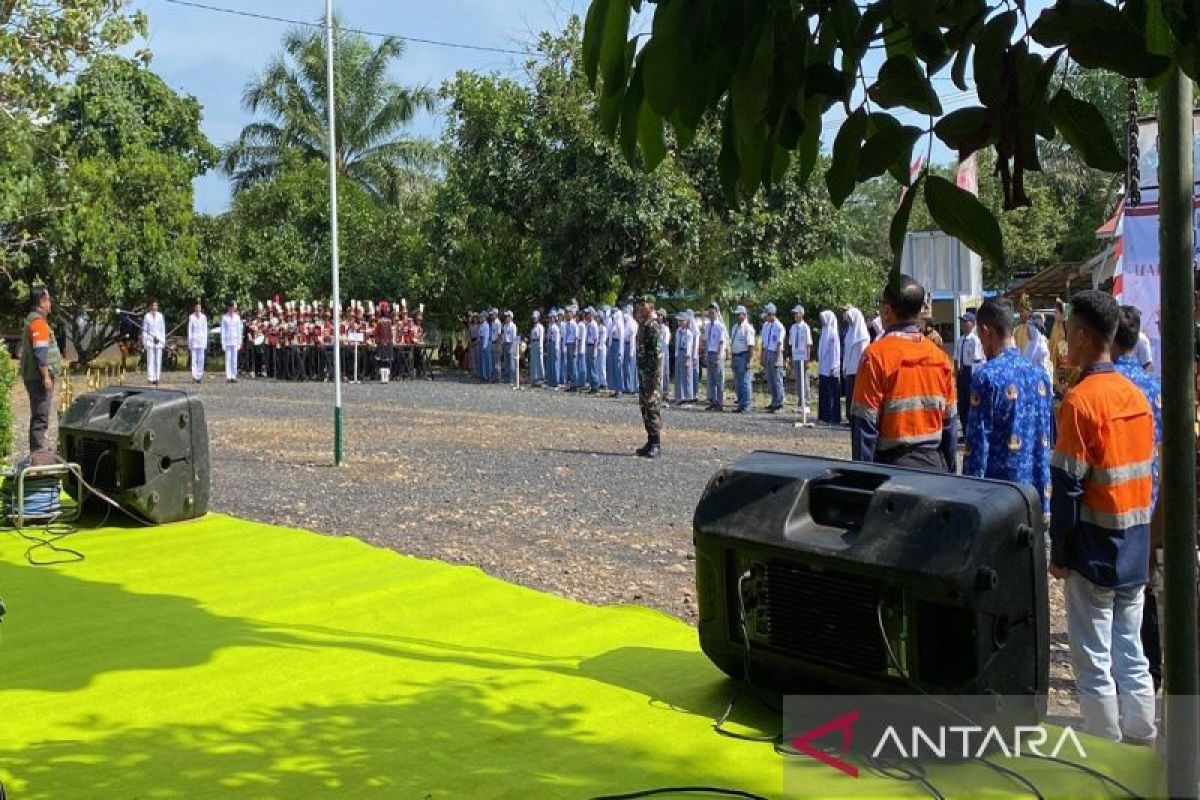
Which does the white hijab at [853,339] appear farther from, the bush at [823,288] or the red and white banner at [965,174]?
the red and white banner at [965,174]

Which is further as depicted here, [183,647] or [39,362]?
[39,362]

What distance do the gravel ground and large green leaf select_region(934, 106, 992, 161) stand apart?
4.09 m

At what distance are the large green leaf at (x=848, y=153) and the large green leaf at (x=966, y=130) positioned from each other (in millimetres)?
120

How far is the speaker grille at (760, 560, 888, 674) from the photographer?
12.1 ft

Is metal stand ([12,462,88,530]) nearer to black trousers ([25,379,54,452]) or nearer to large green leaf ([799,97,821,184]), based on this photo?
black trousers ([25,379,54,452])

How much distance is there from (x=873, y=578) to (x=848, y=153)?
1989 millimetres

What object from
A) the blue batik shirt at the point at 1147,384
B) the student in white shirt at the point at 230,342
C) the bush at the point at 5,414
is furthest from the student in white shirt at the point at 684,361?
the blue batik shirt at the point at 1147,384

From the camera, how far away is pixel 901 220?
1.88 meters

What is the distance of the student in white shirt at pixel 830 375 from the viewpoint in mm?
18859

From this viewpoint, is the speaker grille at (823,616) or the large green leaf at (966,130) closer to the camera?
the large green leaf at (966,130)

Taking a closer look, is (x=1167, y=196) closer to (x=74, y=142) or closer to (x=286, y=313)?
(x=286, y=313)

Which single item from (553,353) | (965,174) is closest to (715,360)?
(553,353)

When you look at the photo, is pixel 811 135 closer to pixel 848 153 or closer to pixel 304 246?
pixel 848 153

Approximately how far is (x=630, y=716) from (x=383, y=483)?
24.0 feet
